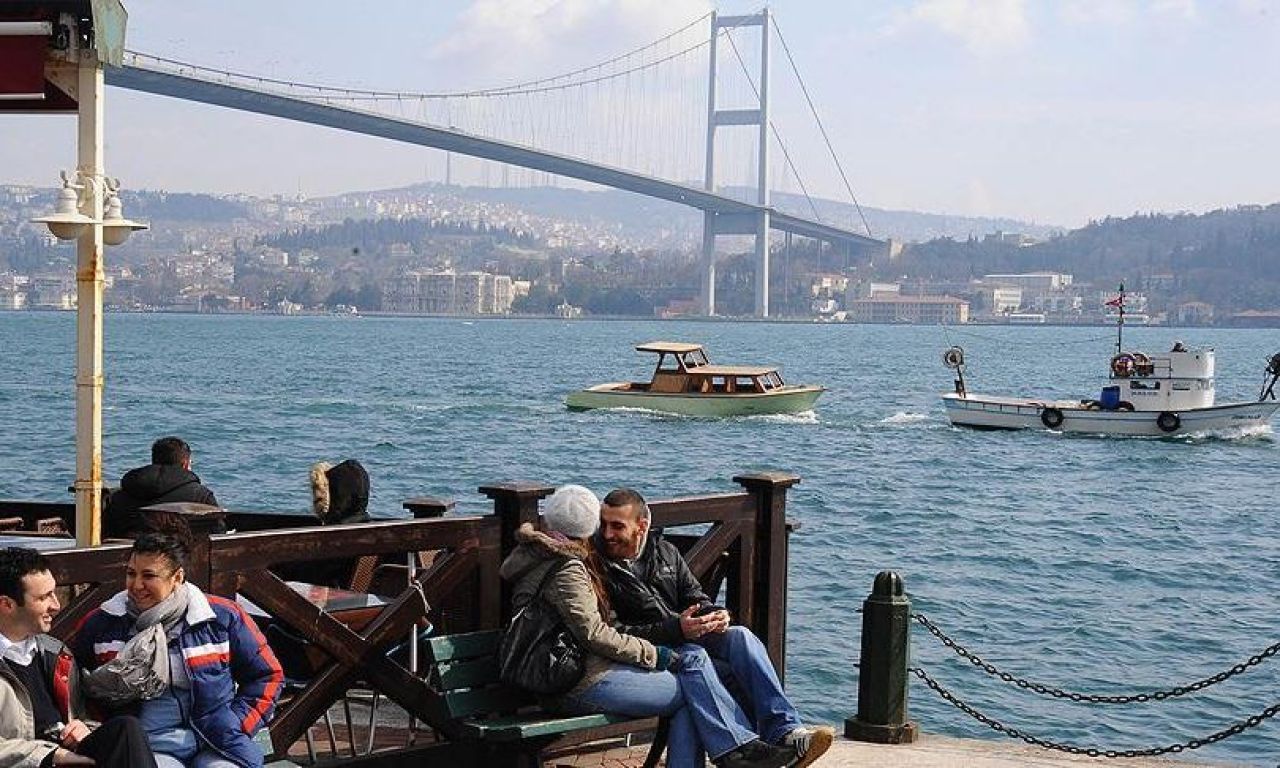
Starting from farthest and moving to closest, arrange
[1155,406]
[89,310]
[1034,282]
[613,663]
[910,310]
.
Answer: [1034,282]
[910,310]
[1155,406]
[89,310]
[613,663]

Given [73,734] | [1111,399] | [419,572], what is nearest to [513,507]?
[419,572]

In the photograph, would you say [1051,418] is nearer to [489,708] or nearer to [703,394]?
[703,394]

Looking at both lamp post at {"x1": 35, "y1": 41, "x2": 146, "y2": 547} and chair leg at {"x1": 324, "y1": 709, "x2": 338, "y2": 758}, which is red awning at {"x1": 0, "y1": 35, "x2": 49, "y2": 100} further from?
chair leg at {"x1": 324, "y1": 709, "x2": 338, "y2": 758}

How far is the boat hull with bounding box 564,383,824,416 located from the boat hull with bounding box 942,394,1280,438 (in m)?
3.79

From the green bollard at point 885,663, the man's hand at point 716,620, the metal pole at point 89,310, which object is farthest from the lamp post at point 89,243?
the green bollard at point 885,663

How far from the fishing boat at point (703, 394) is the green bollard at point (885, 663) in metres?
35.4

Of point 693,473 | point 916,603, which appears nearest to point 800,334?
point 693,473

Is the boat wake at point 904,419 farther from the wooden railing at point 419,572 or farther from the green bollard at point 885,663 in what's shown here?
the wooden railing at point 419,572

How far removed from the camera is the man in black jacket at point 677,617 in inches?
207

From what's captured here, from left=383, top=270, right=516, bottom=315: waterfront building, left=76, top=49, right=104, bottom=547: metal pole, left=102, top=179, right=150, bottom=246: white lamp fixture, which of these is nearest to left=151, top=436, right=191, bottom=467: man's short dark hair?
left=76, top=49, right=104, bottom=547: metal pole

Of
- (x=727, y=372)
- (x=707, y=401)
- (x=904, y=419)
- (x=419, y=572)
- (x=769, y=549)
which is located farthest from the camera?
(x=904, y=419)

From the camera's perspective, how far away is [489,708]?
524 centimetres

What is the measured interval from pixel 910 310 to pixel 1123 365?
455ft

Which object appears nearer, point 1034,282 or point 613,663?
point 613,663
